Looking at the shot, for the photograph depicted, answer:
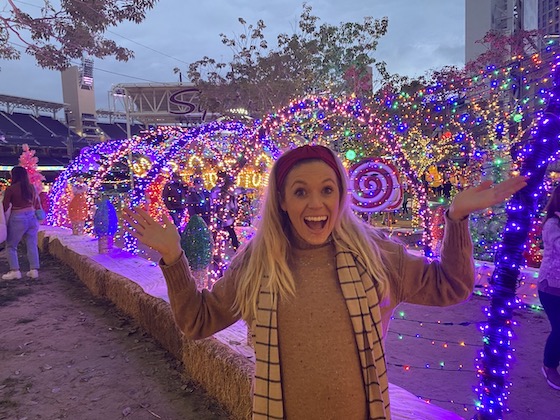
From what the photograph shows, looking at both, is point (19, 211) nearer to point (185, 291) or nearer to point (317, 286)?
point (185, 291)

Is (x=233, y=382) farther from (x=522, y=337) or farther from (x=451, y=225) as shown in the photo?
(x=522, y=337)

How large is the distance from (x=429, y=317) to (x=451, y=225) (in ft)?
14.3

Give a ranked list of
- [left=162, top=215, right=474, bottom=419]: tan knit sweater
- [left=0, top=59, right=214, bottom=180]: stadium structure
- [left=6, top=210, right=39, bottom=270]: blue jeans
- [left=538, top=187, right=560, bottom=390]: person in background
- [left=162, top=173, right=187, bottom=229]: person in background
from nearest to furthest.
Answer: [left=162, top=215, right=474, bottom=419]: tan knit sweater, [left=538, top=187, right=560, bottom=390]: person in background, [left=6, top=210, right=39, bottom=270]: blue jeans, [left=162, top=173, right=187, bottom=229]: person in background, [left=0, top=59, right=214, bottom=180]: stadium structure

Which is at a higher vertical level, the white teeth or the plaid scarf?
the white teeth

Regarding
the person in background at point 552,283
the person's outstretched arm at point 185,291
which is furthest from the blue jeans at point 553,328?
the person's outstretched arm at point 185,291

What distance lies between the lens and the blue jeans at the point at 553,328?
11.4 ft

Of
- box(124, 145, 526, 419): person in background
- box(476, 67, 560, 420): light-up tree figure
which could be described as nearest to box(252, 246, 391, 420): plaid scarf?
box(124, 145, 526, 419): person in background

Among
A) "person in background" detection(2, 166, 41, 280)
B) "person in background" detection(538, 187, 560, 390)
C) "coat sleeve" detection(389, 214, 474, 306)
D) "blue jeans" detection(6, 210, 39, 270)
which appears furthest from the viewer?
"blue jeans" detection(6, 210, 39, 270)

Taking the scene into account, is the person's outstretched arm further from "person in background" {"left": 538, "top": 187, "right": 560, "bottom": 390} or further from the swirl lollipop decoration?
the swirl lollipop decoration

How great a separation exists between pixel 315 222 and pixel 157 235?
60cm

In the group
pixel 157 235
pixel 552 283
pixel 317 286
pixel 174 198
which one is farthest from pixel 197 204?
pixel 317 286

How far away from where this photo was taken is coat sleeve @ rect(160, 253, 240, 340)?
1.60m

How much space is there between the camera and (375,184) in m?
9.10

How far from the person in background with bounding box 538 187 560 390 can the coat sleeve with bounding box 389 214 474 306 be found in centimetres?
240
